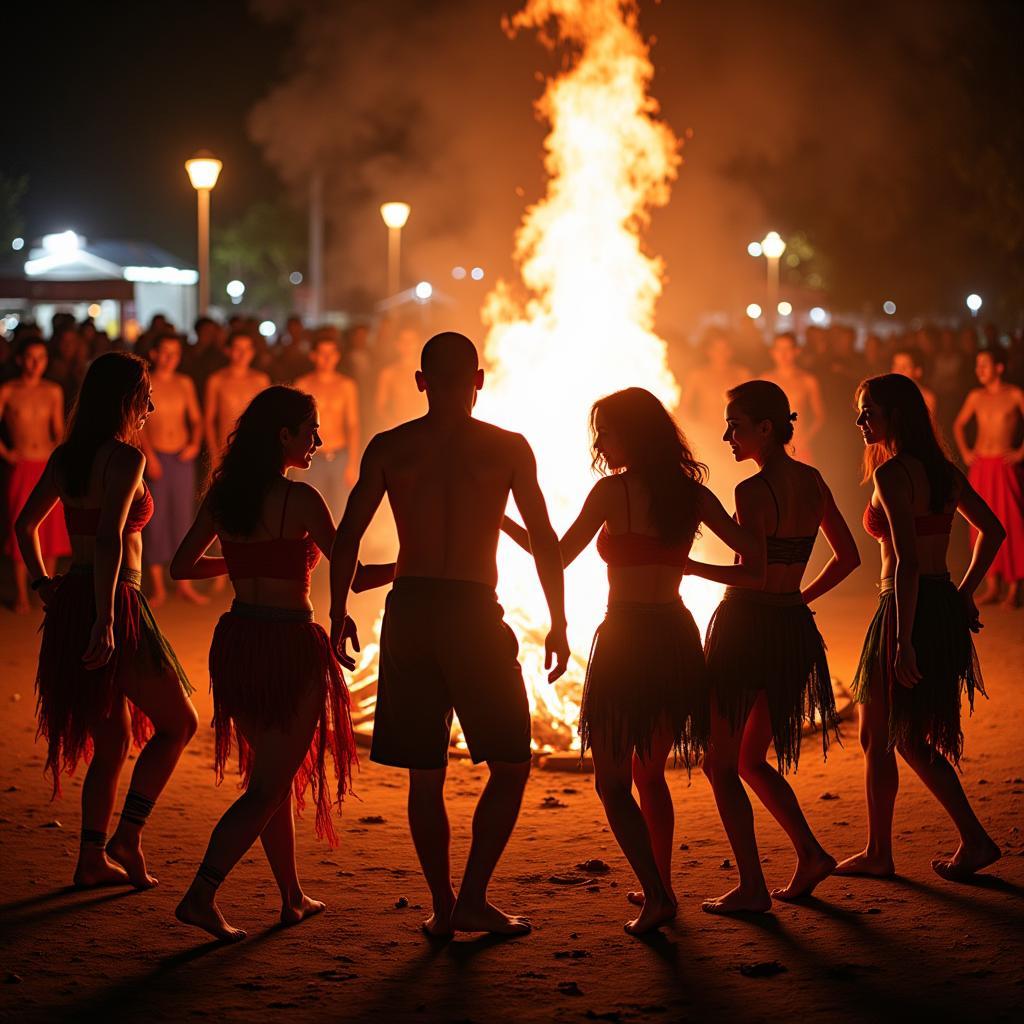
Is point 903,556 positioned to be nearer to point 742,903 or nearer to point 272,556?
point 742,903

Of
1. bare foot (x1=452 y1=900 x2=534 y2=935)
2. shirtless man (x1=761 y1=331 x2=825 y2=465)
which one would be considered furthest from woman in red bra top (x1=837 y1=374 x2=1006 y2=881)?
shirtless man (x1=761 y1=331 x2=825 y2=465)

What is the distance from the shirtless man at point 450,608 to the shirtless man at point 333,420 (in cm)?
727

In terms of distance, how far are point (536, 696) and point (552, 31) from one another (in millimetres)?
4991

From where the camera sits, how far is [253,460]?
16.1 feet

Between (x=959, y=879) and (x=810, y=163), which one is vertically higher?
(x=810, y=163)

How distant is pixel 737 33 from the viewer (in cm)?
1594

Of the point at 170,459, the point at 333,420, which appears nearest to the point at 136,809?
the point at 170,459

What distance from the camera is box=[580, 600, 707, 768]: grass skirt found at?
494 centimetres

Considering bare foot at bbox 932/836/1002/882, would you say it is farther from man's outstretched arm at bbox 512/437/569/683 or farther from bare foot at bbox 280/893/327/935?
bare foot at bbox 280/893/327/935

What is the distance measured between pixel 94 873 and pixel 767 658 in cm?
248

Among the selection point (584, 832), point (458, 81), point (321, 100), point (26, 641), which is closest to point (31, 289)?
point (321, 100)

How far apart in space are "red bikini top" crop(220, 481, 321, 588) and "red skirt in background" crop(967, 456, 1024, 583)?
7860 mm

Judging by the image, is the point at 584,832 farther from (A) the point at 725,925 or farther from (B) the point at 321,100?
(B) the point at 321,100

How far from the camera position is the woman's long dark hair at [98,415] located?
5.27 m
